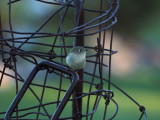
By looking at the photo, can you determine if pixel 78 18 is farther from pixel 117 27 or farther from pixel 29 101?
pixel 117 27

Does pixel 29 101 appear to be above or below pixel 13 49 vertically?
below

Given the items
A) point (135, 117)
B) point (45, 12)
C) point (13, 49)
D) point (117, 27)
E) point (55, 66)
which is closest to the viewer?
point (55, 66)

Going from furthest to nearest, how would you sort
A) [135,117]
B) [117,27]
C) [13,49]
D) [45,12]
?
[117,27]
[45,12]
[135,117]
[13,49]

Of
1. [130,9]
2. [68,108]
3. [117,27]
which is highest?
[130,9]

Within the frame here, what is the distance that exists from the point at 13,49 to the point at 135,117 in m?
1.38

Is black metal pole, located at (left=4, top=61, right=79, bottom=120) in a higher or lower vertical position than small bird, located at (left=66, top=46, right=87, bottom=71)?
lower

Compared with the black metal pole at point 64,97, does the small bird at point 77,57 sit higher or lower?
higher

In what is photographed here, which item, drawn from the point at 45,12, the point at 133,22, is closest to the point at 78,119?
the point at 45,12

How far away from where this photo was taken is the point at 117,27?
2225mm

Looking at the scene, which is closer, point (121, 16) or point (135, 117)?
point (135, 117)

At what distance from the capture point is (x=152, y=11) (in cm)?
231

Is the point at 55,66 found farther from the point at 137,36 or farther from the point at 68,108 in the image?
the point at 137,36

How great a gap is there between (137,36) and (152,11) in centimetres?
23

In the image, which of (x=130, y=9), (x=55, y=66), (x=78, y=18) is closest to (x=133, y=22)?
(x=130, y=9)
